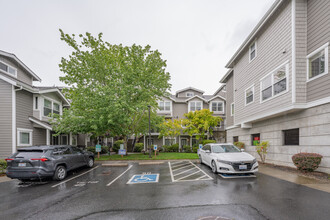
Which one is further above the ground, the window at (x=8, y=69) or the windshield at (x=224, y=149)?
the window at (x=8, y=69)

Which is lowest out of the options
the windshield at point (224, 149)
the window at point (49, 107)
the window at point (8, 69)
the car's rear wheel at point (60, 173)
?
the car's rear wheel at point (60, 173)

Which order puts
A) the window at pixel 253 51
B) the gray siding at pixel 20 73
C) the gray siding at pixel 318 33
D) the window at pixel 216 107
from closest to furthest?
the gray siding at pixel 318 33 < the window at pixel 253 51 < the gray siding at pixel 20 73 < the window at pixel 216 107

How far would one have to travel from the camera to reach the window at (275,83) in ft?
30.2

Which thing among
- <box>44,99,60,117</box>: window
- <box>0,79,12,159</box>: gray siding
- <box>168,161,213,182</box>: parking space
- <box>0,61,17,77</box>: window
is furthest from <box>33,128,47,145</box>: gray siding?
<box>168,161,213,182</box>: parking space

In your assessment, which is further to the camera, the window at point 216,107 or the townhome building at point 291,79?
the window at point 216,107

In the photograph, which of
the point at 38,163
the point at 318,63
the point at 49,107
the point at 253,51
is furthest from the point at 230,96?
the point at 49,107

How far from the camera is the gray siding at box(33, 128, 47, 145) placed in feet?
45.5

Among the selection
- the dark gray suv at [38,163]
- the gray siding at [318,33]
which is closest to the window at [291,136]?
the gray siding at [318,33]

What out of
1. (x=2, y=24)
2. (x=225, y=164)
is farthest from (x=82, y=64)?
(x=225, y=164)

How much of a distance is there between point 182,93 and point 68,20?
1854 centimetres

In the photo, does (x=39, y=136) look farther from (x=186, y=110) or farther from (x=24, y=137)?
(x=186, y=110)

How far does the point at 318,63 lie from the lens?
26.0 feet

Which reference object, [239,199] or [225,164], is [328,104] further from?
[239,199]

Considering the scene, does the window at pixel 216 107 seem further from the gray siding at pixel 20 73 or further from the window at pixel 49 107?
the gray siding at pixel 20 73
